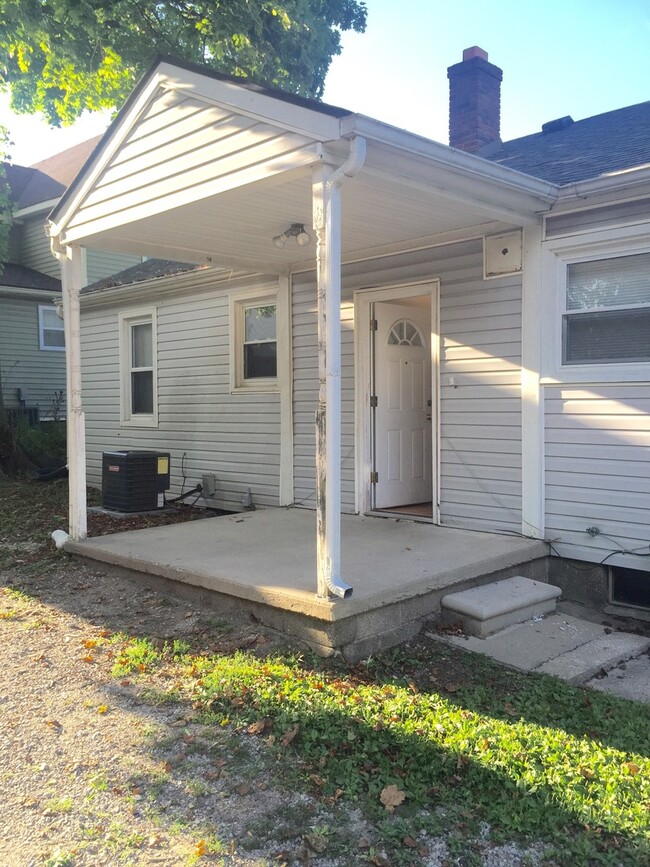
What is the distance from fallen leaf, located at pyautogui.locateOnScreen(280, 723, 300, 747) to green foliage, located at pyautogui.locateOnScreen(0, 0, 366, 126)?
29.1 ft

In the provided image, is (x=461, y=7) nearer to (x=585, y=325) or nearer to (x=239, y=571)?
(x=585, y=325)

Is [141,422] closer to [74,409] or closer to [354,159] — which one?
[74,409]

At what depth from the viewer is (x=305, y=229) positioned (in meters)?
6.42

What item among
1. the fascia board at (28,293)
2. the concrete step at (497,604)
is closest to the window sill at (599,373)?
the concrete step at (497,604)

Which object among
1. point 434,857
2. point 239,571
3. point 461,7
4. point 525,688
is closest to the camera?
point 434,857

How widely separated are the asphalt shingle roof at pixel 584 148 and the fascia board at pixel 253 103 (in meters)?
2.42

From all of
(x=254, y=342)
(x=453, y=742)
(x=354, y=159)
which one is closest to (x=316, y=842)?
(x=453, y=742)

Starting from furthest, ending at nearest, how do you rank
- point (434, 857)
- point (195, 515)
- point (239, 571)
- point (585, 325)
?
point (195, 515) < point (585, 325) < point (239, 571) < point (434, 857)

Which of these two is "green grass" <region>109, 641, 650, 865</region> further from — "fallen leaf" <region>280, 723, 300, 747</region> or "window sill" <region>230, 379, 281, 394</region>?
"window sill" <region>230, 379, 281, 394</region>

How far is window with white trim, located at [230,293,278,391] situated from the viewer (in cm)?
858

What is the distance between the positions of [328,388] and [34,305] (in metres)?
15.7

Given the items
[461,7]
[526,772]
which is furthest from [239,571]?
[461,7]

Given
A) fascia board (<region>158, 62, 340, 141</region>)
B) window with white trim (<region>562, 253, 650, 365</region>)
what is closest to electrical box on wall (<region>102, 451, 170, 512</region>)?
fascia board (<region>158, 62, 340, 141</region>)

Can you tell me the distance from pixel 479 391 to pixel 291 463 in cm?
265
